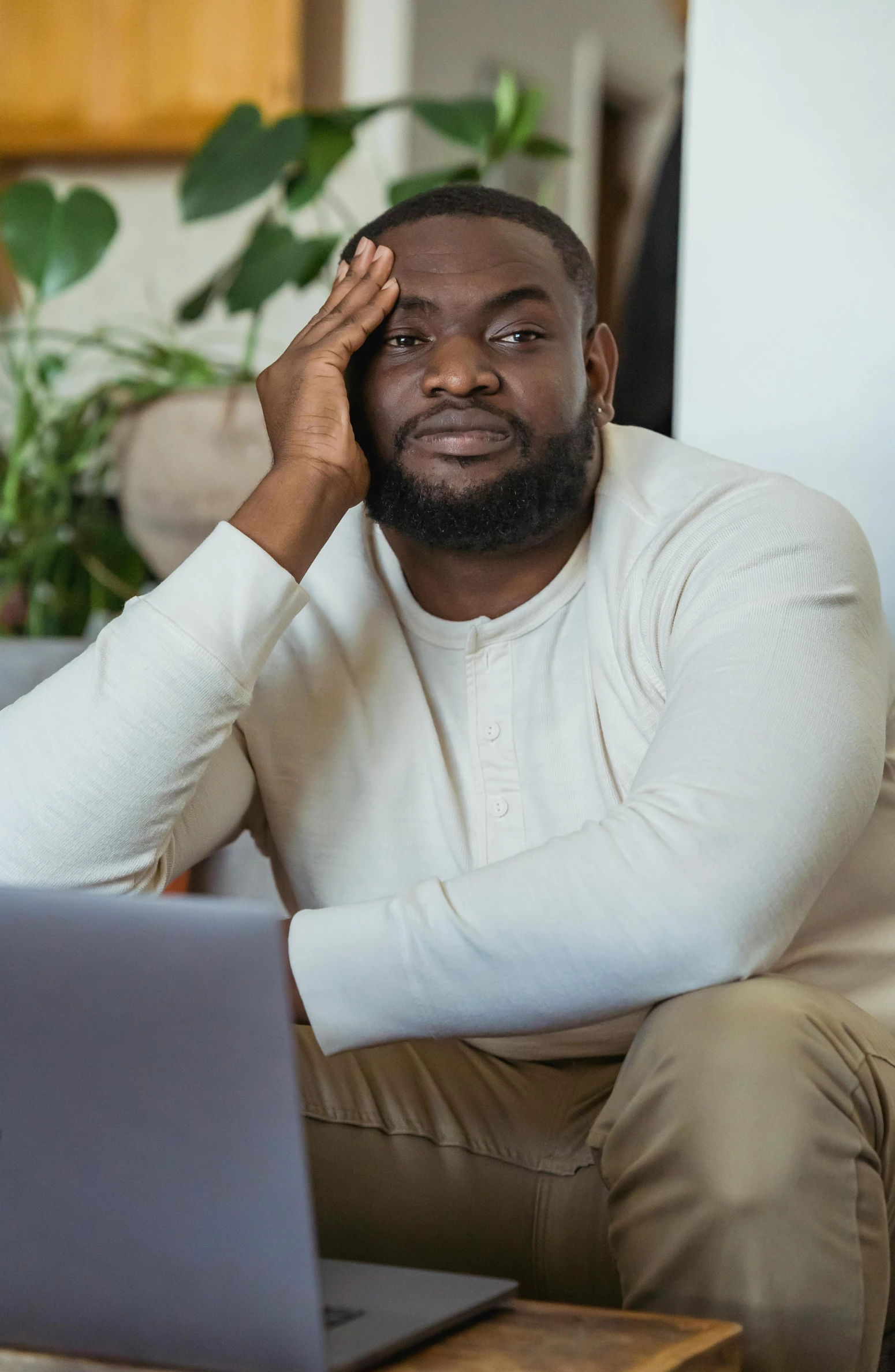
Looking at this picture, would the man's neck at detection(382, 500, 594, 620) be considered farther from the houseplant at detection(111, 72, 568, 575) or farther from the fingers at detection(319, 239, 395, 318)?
the houseplant at detection(111, 72, 568, 575)

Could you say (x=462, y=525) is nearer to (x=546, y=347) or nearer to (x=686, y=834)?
(x=546, y=347)

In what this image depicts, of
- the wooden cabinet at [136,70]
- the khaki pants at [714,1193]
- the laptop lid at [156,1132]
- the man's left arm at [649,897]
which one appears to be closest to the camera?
the laptop lid at [156,1132]

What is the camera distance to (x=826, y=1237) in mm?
815

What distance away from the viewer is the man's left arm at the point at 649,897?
0.91 metres

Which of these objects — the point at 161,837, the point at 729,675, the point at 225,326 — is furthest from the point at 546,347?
the point at 225,326

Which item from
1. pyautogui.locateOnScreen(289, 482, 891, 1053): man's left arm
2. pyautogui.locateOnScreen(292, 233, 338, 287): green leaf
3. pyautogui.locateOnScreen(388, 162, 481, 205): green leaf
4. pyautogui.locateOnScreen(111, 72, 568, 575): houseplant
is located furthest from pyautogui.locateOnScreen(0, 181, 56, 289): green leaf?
pyautogui.locateOnScreen(289, 482, 891, 1053): man's left arm

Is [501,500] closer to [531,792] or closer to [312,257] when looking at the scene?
[531,792]

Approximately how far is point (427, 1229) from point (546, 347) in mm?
745

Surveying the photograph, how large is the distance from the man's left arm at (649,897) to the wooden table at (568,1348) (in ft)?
0.81

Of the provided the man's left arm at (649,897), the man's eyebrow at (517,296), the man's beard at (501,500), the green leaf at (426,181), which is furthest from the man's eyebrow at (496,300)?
the green leaf at (426,181)

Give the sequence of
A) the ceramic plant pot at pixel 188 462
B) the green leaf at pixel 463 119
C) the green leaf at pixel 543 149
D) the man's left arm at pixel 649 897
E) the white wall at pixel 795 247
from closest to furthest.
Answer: the man's left arm at pixel 649 897, the white wall at pixel 795 247, the ceramic plant pot at pixel 188 462, the green leaf at pixel 463 119, the green leaf at pixel 543 149

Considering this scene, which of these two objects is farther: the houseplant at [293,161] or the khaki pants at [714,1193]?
the houseplant at [293,161]

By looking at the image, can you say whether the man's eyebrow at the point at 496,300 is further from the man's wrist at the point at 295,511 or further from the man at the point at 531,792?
the man's wrist at the point at 295,511

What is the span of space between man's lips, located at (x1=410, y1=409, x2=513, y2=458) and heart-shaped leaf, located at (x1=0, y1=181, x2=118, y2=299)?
1.29 metres
